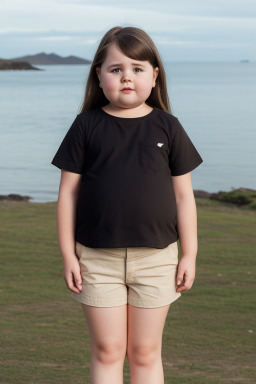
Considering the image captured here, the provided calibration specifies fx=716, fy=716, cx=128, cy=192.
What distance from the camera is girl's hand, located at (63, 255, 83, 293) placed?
2.82 meters

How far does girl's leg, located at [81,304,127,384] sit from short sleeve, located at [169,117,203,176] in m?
0.59

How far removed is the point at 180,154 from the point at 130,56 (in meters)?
0.44

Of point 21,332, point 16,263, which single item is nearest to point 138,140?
point 21,332

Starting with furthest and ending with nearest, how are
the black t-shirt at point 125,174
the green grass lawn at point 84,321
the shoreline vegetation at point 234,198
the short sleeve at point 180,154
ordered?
1. the shoreline vegetation at point 234,198
2. the green grass lawn at point 84,321
3. the short sleeve at point 180,154
4. the black t-shirt at point 125,174

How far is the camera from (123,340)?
9.46ft

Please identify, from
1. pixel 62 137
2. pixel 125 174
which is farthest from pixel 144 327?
pixel 62 137

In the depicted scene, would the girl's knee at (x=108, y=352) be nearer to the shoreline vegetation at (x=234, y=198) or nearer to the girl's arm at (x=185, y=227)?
the girl's arm at (x=185, y=227)

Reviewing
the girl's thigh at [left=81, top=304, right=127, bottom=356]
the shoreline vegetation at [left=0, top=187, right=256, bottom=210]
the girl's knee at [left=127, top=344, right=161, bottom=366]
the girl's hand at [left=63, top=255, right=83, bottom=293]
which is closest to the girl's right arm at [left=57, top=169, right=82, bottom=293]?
the girl's hand at [left=63, top=255, right=83, bottom=293]

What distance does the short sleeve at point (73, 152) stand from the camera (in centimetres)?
285

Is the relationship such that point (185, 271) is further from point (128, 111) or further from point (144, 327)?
point (128, 111)

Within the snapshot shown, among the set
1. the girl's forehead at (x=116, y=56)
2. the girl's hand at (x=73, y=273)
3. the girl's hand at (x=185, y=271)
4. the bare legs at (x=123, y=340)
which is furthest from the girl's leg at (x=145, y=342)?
the girl's forehead at (x=116, y=56)

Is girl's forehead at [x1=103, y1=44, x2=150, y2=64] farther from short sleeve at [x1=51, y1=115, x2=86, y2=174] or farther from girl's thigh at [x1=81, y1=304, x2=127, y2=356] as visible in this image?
girl's thigh at [x1=81, y1=304, x2=127, y2=356]

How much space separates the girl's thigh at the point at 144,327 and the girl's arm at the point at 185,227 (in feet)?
0.48

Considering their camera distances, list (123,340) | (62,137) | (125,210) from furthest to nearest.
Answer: (62,137), (123,340), (125,210)
